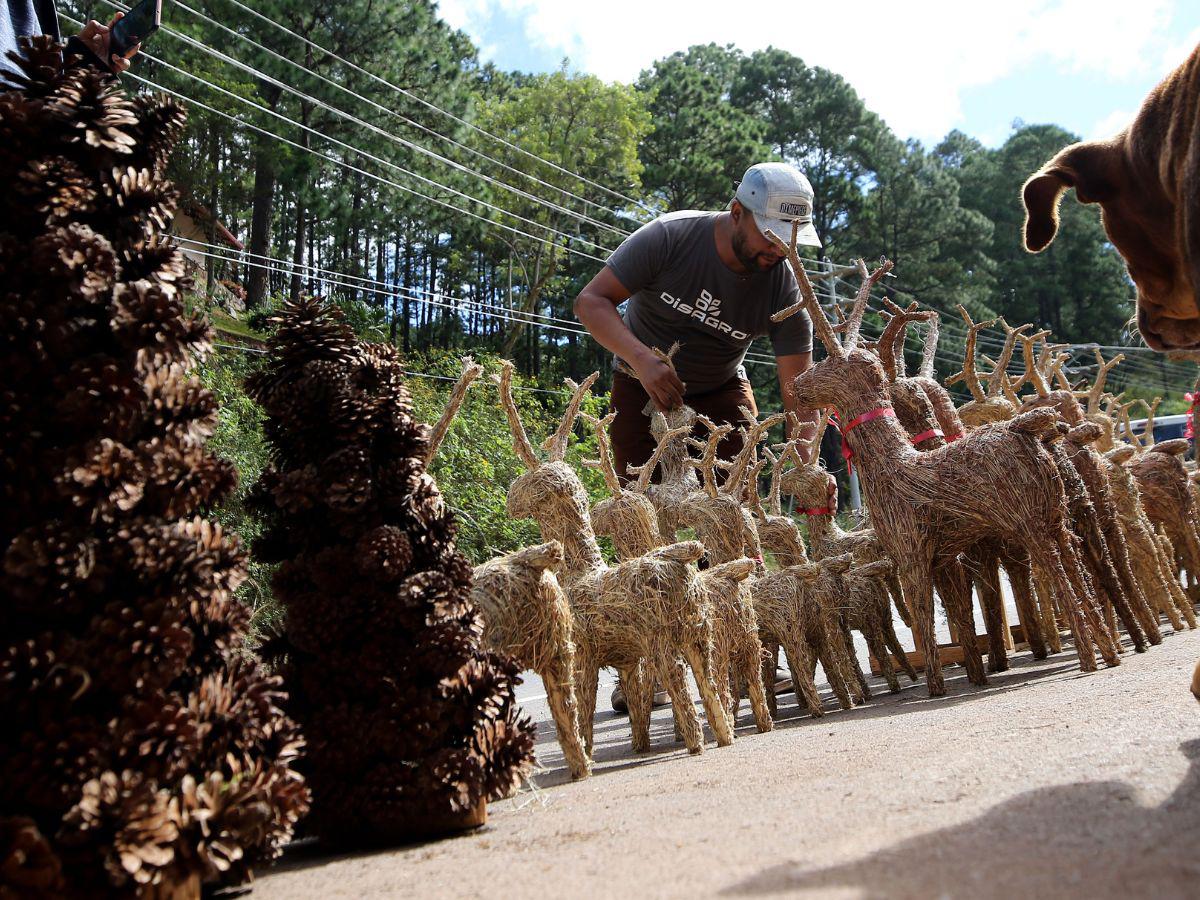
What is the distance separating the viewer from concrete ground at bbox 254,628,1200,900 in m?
1.74

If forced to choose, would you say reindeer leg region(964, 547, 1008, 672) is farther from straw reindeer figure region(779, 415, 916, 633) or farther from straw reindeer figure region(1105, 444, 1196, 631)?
straw reindeer figure region(1105, 444, 1196, 631)

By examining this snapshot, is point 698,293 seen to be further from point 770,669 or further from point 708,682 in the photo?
point 708,682

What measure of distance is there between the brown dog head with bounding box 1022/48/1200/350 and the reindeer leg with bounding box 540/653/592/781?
2111 millimetres

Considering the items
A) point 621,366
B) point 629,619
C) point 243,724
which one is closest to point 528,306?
point 621,366

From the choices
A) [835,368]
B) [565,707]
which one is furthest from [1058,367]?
[565,707]

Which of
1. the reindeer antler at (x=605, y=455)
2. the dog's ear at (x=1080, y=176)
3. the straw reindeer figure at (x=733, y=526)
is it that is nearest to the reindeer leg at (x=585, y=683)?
the straw reindeer figure at (x=733, y=526)

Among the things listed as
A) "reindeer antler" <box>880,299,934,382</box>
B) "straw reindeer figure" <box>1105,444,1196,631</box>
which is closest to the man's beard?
"reindeer antler" <box>880,299,934,382</box>

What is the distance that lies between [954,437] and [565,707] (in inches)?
140

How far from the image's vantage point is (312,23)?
2489 centimetres

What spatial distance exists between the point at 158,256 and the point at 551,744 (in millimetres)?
3904

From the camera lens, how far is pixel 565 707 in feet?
12.5

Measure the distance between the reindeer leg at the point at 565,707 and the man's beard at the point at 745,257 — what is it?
3494mm

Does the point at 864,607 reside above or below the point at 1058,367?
below

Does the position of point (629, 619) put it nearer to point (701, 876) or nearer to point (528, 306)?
point (701, 876)
